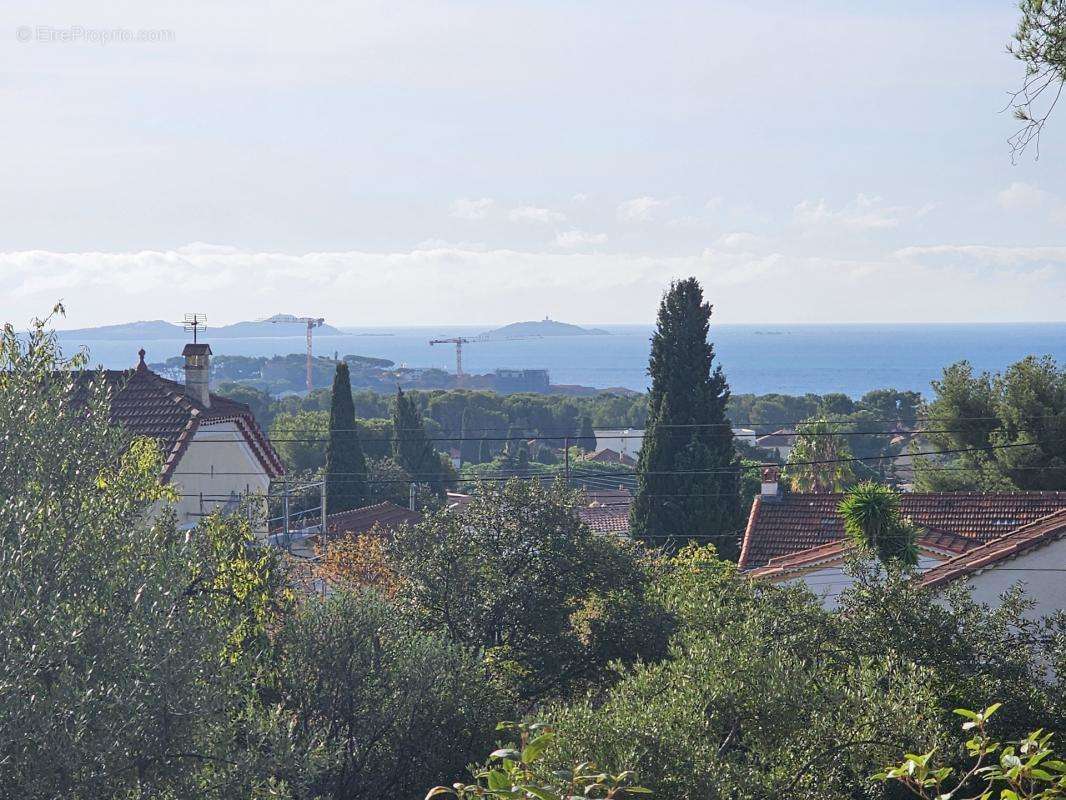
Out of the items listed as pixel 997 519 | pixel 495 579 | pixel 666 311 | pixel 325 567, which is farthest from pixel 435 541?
pixel 666 311

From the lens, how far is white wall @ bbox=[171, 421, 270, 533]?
2400 centimetres

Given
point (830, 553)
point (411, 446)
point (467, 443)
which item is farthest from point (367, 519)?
point (467, 443)

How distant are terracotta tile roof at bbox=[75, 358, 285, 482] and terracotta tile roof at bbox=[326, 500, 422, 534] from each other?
21.6ft

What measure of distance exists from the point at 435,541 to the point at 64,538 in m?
7.21

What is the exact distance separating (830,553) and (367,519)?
55.1 feet

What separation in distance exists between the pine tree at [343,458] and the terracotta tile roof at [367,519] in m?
9.71

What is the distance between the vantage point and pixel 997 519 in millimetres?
24641

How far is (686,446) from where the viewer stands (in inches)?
1400

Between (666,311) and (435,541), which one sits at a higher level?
(666,311)

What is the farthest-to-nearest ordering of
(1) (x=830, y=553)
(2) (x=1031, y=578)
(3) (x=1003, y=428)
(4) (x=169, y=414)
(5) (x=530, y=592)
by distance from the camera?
(3) (x=1003, y=428)
(4) (x=169, y=414)
(1) (x=830, y=553)
(2) (x=1031, y=578)
(5) (x=530, y=592)

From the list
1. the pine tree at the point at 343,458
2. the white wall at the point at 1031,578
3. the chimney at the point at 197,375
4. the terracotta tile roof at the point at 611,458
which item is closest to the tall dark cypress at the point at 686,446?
the chimney at the point at 197,375

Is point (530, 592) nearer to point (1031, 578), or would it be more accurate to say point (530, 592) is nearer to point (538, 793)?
point (1031, 578)

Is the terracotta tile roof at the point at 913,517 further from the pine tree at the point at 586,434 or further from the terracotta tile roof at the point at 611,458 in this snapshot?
the pine tree at the point at 586,434

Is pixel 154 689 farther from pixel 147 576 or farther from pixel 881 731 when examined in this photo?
pixel 881 731
